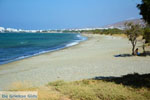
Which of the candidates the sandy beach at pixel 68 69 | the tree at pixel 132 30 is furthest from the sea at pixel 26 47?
the tree at pixel 132 30

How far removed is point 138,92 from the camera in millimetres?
4789

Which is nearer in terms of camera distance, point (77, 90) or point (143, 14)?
point (77, 90)

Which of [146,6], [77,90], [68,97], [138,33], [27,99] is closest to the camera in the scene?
[27,99]

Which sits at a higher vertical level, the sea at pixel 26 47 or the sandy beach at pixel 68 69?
the sea at pixel 26 47

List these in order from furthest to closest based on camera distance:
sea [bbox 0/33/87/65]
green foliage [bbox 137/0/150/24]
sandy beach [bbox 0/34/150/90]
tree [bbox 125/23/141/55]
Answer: sea [bbox 0/33/87/65] < tree [bbox 125/23/141/55] < sandy beach [bbox 0/34/150/90] < green foliage [bbox 137/0/150/24]

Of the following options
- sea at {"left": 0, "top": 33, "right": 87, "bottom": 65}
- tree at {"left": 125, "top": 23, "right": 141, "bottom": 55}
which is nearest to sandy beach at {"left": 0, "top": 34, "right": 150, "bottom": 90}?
tree at {"left": 125, "top": 23, "right": 141, "bottom": 55}

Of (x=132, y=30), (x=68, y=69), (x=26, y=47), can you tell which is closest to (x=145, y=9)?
(x=68, y=69)

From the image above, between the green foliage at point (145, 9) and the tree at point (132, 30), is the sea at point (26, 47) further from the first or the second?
the green foliage at point (145, 9)

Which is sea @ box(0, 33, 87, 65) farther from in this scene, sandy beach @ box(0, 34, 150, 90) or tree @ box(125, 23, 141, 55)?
tree @ box(125, 23, 141, 55)

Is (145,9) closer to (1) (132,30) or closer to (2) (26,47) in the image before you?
(1) (132,30)

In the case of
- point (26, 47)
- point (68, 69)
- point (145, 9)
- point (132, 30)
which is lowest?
point (68, 69)

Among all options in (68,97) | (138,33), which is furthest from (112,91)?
(138,33)

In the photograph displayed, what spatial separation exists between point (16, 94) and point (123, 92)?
11.2 ft

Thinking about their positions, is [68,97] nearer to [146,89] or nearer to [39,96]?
[39,96]
